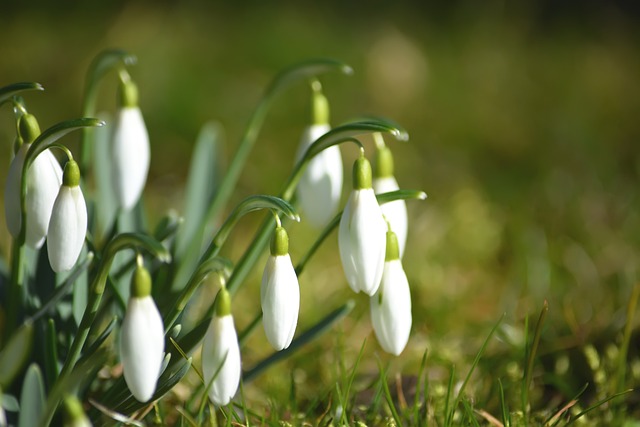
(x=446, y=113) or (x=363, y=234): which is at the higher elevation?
(x=363, y=234)

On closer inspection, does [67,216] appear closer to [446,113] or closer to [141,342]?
[141,342]

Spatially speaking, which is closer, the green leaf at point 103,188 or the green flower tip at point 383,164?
the green flower tip at point 383,164

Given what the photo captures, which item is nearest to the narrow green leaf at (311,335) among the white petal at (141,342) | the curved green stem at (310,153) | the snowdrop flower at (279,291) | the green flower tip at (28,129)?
the curved green stem at (310,153)

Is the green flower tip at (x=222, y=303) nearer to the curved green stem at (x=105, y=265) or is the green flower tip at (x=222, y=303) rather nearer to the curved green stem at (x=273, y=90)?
the curved green stem at (x=105, y=265)

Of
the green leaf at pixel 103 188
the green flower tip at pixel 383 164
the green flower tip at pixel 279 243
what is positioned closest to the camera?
the green flower tip at pixel 279 243

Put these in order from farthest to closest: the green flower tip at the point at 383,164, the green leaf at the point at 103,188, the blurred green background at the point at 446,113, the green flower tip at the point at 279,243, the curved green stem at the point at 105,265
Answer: the blurred green background at the point at 446,113, the green leaf at the point at 103,188, the green flower tip at the point at 383,164, the green flower tip at the point at 279,243, the curved green stem at the point at 105,265

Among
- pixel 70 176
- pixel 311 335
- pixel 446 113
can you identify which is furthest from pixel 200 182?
pixel 446 113
